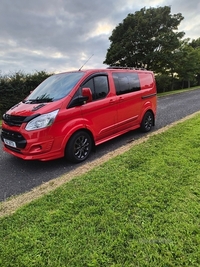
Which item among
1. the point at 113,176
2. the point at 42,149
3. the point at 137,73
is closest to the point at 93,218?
the point at 113,176

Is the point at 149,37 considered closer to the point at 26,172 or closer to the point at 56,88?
the point at 56,88

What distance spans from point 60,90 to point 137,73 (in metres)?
2.49

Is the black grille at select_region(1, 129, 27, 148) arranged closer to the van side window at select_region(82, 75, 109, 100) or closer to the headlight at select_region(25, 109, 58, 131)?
the headlight at select_region(25, 109, 58, 131)

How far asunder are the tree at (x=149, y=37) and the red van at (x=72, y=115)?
55.4 feet

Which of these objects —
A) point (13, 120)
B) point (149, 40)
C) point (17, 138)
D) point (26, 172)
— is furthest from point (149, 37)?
point (26, 172)

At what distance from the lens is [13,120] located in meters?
3.45

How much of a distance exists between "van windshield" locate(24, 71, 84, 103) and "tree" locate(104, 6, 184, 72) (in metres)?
17.6

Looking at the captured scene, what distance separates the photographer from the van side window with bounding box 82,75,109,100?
396 centimetres

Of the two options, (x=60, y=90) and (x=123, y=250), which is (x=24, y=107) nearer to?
(x=60, y=90)

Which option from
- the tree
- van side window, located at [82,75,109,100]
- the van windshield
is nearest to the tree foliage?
the tree

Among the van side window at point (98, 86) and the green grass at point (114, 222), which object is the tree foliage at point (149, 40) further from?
the green grass at point (114, 222)

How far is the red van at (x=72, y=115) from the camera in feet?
10.8

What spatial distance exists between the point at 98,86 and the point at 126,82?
3.33 feet

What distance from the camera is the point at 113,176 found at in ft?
9.53
